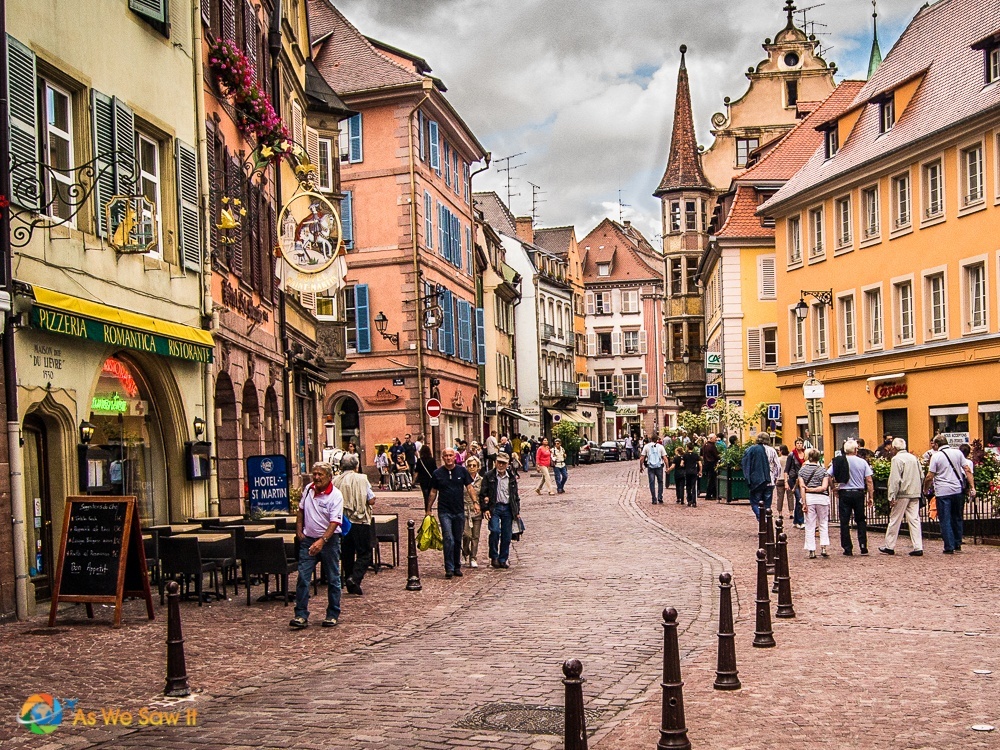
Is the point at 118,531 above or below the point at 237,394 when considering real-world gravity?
below

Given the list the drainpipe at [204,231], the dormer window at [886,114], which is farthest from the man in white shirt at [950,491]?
the dormer window at [886,114]

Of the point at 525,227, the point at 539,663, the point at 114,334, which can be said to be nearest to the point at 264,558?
the point at 114,334

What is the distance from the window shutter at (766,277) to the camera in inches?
2152

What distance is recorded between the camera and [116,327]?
608 inches

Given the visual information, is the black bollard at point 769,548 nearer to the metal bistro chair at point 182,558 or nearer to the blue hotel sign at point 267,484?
the metal bistro chair at point 182,558

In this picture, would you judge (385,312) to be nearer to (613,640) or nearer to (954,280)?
(954,280)

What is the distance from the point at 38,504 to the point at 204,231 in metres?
6.71

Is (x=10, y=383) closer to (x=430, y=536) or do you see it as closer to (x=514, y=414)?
(x=430, y=536)

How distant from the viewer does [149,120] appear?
17.9m

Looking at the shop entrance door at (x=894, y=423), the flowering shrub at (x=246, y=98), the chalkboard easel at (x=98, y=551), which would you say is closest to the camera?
the chalkboard easel at (x=98, y=551)

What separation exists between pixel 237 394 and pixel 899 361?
22.1 meters

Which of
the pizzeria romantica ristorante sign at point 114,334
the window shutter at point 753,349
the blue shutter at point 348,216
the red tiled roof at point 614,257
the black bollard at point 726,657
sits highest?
the red tiled roof at point 614,257

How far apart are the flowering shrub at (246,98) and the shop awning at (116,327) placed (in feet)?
15.1

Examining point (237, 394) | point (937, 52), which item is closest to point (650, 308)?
point (937, 52)
